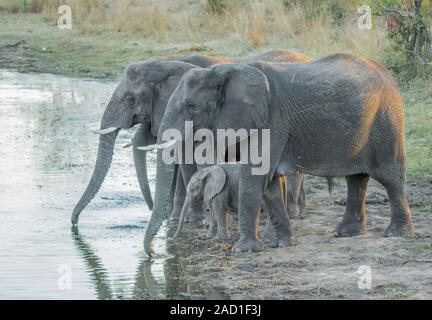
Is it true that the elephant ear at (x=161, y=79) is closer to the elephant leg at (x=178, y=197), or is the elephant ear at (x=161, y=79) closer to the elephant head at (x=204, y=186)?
the elephant leg at (x=178, y=197)

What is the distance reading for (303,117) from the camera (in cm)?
960

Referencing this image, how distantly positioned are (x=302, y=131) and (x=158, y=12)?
15.6 meters

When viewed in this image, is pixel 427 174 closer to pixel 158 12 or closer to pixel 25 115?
pixel 25 115

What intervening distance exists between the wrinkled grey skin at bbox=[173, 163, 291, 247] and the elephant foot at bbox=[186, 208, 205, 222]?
2.59ft

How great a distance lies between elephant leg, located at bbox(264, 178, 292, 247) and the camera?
9688mm

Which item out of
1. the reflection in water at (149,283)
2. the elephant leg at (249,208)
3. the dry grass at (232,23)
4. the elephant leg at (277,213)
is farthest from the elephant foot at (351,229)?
the dry grass at (232,23)

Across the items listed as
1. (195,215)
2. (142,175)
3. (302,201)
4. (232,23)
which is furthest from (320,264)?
(232,23)

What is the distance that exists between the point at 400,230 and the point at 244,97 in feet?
5.27

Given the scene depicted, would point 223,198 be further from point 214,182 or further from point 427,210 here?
point 427,210

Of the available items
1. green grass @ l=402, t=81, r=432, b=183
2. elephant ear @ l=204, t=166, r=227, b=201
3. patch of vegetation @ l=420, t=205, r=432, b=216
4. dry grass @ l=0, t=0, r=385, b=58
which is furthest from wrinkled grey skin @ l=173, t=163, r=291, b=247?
dry grass @ l=0, t=0, r=385, b=58

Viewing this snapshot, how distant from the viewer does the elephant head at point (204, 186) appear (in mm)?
9938

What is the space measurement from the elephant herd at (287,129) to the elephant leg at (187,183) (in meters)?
0.72
